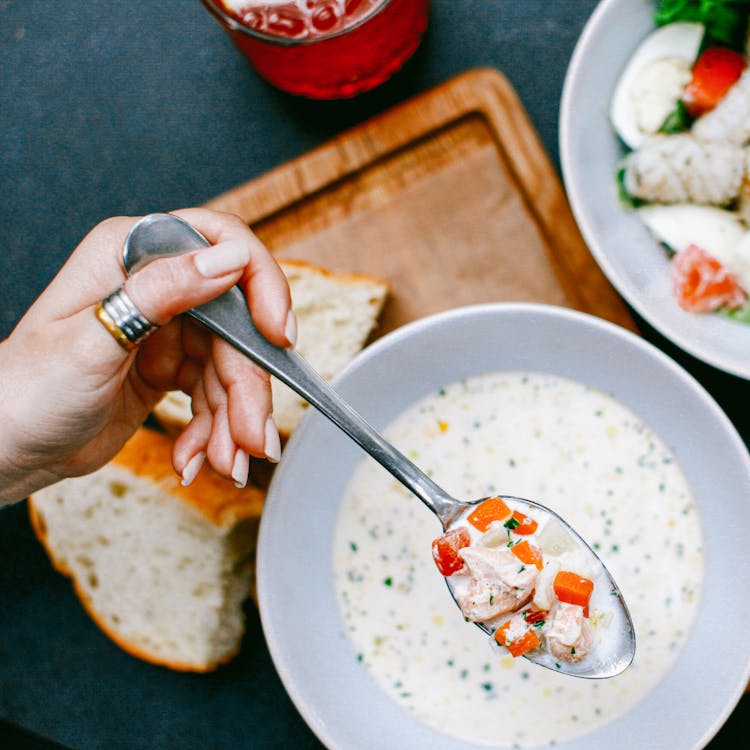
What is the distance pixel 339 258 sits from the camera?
197 cm

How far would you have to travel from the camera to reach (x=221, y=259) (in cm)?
138

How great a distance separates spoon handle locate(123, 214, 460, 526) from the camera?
1450mm

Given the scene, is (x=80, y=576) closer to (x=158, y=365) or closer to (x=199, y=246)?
(x=158, y=365)

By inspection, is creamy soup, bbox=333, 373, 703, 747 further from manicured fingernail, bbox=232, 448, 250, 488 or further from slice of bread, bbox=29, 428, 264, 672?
manicured fingernail, bbox=232, 448, 250, 488

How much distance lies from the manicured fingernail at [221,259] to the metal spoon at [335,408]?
9 centimetres

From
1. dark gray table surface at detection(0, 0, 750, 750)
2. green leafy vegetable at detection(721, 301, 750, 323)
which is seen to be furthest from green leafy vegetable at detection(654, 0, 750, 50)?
green leafy vegetable at detection(721, 301, 750, 323)

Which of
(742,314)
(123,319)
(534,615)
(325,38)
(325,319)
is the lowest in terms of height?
(534,615)

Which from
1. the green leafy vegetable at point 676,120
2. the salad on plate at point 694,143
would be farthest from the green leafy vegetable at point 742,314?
the green leafy vegetable at point 676,120

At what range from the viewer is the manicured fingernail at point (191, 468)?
5.01 ft

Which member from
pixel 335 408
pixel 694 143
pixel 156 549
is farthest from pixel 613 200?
pixel 156 549

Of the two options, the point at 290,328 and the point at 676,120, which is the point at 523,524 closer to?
the point at 290,328

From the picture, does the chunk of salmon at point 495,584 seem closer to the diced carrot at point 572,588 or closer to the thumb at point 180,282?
the diced carrot at point 572,588

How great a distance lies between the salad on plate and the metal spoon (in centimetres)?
61

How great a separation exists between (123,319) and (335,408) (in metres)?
0.41
